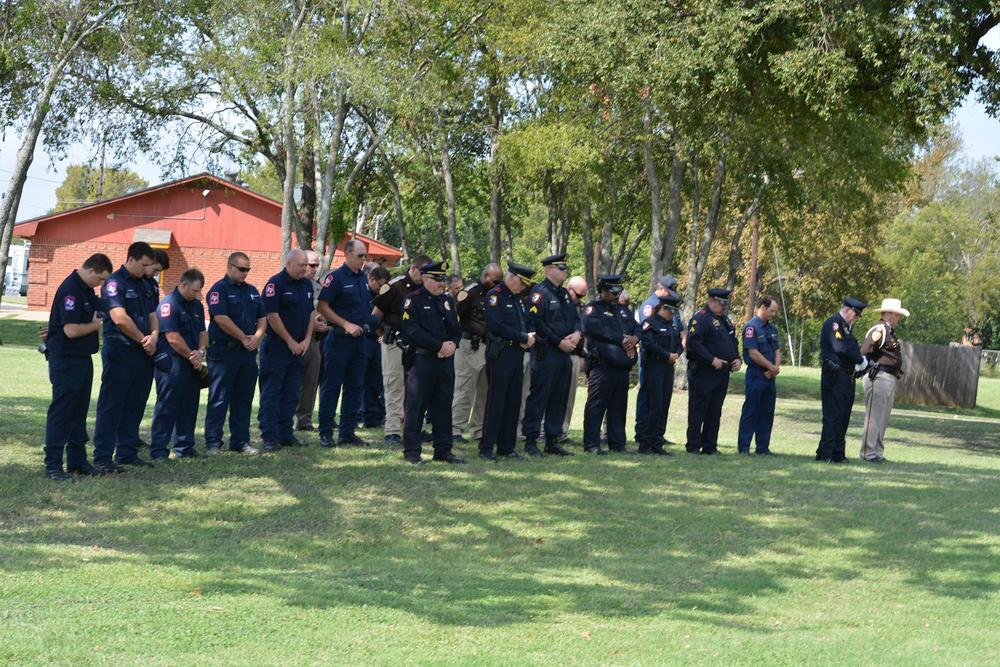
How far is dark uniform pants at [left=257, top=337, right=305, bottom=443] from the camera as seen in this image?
12.4 m

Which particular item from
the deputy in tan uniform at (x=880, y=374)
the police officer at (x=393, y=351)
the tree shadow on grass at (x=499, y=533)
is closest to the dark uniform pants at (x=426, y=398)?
the tree shadow on grass at (x=499, y=533)

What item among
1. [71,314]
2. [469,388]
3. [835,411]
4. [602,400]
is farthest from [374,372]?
[835,411]

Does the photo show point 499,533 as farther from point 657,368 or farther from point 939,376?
point 939,376

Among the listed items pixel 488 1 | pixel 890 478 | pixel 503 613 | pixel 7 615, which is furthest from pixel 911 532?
pixel 488 1

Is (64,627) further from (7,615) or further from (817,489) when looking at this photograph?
(817,489)

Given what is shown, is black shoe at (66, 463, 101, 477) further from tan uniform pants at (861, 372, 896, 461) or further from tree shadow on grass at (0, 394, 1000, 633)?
tan uniform pants at (861, 372, 896, 461)

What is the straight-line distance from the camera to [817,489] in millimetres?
12281

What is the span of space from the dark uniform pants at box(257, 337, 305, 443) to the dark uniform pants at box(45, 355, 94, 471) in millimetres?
2227

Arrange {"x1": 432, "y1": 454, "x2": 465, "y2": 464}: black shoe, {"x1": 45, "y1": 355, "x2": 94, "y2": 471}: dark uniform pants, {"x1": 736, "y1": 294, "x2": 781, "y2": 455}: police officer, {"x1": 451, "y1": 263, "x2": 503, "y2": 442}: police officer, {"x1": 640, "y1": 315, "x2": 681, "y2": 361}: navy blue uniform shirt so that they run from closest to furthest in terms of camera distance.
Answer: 1. {"x1": 45, "y1": 355, "x2": 94, "y2": 471}: dark uniform pants
2. {"x1": 432, "y1": 454, "x2": 465, "y2": 464}: black shoe
3. {"x1": 451, "y1": 263, "x2": 503, "y2": 442}: police officer
4. {"x1": 640, "y1": 315, "x2": 681, "y2": 361}: navy blue uniform shirt
5. {"x1": 736, "y1": 294, "x2": 781, "y2": 455}: police officer

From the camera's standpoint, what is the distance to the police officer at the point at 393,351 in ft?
43.1

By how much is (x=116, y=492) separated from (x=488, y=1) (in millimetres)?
24052

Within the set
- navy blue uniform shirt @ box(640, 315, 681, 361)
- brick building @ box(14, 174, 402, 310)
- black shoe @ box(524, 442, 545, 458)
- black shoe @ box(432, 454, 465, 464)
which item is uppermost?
brick building @ box(14, 174, 402, 310)

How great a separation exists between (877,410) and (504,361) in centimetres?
495

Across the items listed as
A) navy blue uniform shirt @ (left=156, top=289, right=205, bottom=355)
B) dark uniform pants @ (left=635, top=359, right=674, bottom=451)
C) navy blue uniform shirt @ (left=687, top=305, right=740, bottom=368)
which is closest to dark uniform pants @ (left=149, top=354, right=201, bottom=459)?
navy blue uniform shirt @ (left=156, top=289, right=205, bottom=355)
